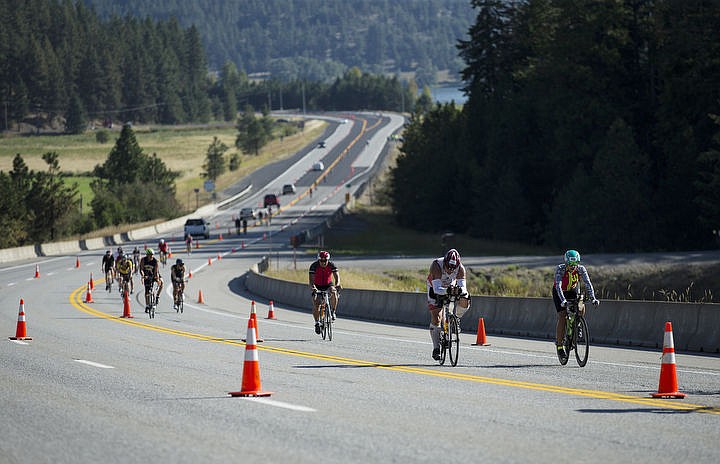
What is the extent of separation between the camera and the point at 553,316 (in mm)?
25141

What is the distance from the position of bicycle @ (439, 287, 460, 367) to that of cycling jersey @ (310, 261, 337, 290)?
20.7ft

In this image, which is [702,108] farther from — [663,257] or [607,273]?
[607,273]

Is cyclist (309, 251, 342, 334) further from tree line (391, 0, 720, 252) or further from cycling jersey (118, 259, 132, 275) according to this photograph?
tree line (391, 0, 720, 252)

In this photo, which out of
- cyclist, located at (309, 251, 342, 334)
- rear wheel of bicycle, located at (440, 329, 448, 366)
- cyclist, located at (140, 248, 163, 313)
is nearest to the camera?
rear wheel of bicycle, located at (440, 329, 448, 366)

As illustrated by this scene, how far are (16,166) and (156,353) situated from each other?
85.1m

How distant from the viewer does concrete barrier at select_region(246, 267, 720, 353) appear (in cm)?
2111

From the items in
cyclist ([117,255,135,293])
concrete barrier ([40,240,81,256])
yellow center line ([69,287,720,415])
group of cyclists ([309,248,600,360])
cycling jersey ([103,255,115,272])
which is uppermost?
group of cyclists ([309,248,600,360])

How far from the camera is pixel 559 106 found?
252ft

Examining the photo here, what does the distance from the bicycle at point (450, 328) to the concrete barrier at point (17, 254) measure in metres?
56.3

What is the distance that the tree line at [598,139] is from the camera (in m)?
66.9

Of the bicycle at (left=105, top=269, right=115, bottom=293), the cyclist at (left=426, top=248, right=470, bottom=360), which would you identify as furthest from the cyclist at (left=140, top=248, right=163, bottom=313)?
the cyclist at (left=426, top=248, right=470, bottom=360)

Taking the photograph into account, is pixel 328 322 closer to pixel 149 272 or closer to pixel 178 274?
pixel 149 272

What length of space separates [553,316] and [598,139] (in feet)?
164

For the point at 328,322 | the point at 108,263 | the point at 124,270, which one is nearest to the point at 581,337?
the point at 328,322
